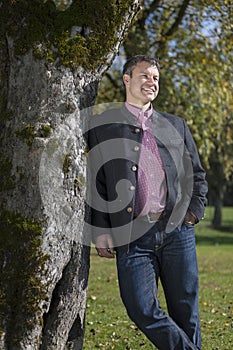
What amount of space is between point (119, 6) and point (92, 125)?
3.10 feet

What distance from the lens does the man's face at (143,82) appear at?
4.84 m

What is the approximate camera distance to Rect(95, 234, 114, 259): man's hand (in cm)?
478

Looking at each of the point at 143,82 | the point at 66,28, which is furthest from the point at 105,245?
the point at 66,28

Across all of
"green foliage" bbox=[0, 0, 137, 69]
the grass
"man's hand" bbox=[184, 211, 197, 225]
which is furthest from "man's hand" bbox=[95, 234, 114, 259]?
the grass

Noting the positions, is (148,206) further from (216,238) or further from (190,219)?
(216,238)

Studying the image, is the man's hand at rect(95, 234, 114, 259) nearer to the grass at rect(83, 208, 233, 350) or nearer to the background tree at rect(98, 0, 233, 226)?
the grass at rect(83, 208, 233, 350)

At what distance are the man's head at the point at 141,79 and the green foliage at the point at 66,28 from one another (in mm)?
255

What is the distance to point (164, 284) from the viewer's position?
4.93 m

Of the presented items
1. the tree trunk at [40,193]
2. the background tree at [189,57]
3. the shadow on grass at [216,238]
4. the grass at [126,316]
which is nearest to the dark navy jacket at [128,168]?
Result: the tree trunk at [40,193]

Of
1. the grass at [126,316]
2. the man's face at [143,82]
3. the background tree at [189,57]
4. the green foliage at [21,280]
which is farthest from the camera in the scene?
the background tree at [189,57]

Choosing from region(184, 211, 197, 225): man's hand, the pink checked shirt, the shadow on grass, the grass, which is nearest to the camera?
the pink checked shirt

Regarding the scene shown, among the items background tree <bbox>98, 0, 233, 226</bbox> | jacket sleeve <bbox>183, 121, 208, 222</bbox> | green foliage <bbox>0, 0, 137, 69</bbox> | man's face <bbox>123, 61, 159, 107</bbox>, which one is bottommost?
jacket sleeve <bbox>183, 121, 208, 222</bbox>

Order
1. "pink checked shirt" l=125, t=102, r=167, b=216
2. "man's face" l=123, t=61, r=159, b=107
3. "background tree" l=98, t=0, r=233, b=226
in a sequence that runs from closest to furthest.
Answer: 1. "pink checked shirt" l=125, t=102, r=167, b=216
2. "man's face" l=123, t=61, r=159, b=107
3. "background tree" l=98, t=0, r=233, b=226

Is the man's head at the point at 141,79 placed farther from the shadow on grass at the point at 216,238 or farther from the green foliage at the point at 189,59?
the shadow on grass at the point at 216,238
